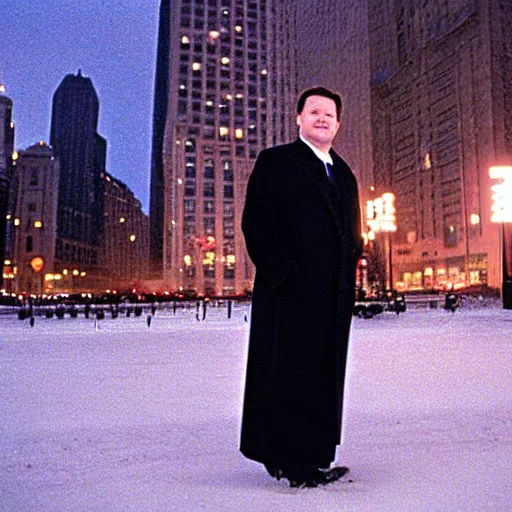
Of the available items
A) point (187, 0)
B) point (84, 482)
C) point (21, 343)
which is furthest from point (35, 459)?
point (187, 0)

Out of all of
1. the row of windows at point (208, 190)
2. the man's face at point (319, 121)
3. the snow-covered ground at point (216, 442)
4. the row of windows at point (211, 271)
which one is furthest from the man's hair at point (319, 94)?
the row of windows at point (208, 190)

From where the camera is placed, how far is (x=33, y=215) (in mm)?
77562

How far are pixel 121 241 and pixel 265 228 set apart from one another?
16054cm

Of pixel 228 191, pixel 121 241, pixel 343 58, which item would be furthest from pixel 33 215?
pixel 121 241

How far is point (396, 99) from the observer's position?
287ft

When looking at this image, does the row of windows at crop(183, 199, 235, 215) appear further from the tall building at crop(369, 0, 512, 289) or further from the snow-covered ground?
the snow-covered ground

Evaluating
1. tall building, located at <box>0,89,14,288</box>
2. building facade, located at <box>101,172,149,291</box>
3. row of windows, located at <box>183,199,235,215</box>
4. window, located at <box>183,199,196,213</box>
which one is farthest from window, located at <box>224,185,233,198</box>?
building facade, located at <box>101,172,149,291</box>

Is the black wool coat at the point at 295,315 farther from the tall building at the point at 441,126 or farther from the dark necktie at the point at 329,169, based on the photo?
the tall building at the point at 441,126

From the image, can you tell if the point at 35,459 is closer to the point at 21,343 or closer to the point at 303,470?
the point at 303,470

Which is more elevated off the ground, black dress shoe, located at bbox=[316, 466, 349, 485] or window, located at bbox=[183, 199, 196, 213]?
A: window, located at bbox=[183, 199, 196, 213]

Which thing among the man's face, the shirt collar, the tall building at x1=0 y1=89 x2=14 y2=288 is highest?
the tall building at x1=0 y1=89 x2=14 y2=288

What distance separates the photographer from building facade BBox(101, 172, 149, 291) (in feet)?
461

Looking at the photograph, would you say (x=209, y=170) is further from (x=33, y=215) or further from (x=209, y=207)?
(x=33, y=215)

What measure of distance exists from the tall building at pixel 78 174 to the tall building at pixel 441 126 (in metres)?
66.4
